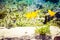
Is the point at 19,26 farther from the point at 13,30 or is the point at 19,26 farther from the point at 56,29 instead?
the point at 56,29

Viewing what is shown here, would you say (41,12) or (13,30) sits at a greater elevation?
(41,12)

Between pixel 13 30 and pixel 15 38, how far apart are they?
0.11 m

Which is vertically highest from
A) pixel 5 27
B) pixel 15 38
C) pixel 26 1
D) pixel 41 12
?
pixel 26 1

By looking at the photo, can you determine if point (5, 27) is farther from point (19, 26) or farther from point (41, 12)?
point (41, 12)

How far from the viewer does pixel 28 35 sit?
1.94 m

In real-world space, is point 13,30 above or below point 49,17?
below

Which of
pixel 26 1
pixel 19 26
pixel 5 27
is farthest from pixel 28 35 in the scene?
pixel 26 1

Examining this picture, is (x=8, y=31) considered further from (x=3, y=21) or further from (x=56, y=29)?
(x=56, y=29)

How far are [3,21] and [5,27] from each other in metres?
0.09

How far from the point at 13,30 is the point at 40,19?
405 millimetres

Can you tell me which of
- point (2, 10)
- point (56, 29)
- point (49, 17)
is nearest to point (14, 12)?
point (2, 10)

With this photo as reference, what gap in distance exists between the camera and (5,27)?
6.34 feet

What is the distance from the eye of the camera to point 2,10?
1.96 meters

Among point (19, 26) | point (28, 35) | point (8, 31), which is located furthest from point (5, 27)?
point (28, 35)
